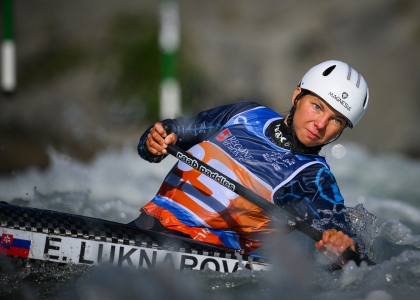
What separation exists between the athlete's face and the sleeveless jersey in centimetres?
14

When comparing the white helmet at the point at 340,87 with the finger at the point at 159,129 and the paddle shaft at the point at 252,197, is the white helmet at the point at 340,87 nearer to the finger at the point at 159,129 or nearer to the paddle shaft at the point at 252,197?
the paddle shaft at the point at 252,197

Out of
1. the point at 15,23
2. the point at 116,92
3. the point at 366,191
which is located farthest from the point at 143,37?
the point at 366,191

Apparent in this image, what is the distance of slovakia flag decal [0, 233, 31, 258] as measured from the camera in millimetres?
4102

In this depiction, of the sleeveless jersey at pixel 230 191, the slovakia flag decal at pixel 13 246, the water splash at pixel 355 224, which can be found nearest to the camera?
the slovakia flag decal at pixel 13 246

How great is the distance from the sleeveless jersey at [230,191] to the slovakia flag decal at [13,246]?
0.82 m

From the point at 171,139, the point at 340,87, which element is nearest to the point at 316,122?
the point at 340,87

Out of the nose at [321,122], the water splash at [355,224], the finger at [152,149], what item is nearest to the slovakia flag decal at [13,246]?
the finger at [152,149]

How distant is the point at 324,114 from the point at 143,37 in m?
7.09

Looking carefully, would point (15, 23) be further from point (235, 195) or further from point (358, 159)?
point (235, 195)

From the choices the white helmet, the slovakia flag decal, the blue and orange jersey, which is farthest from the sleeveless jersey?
the slovakia flag decal

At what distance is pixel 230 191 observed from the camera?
14.9 ft

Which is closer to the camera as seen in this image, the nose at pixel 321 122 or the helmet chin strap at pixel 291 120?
the nose at pixel 321 122

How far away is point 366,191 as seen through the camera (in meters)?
8.32

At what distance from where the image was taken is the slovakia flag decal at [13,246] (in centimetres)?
410
